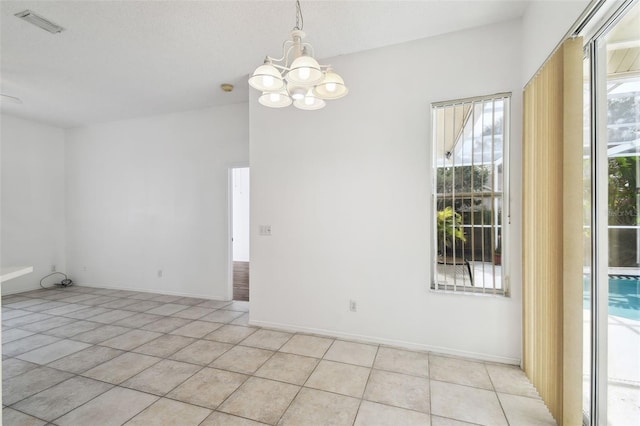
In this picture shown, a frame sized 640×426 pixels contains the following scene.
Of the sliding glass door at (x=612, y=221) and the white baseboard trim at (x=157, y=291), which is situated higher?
the sliding glass door at (x=612, y=221)

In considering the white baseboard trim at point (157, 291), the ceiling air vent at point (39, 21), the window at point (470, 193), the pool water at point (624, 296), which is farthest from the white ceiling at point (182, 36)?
the white baseboard trim at point (157, 291)

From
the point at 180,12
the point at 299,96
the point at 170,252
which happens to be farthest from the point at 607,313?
the point at 170,252

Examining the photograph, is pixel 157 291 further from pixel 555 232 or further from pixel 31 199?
pixel 555 232

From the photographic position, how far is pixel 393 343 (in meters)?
2.96

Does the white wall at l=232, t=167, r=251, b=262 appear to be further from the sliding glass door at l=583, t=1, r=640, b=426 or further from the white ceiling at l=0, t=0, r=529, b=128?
the sliding glass door at l=583, t=1, r=640, b=426

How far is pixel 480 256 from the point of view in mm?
2674

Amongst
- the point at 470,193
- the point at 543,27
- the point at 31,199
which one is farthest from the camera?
the point at 31,199

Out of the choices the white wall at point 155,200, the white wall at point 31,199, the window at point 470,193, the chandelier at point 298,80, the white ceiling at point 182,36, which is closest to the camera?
the chandelier at point 298,80

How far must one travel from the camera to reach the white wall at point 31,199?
502 centimetres

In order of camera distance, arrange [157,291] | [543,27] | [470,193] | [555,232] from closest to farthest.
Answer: [555,232], [543,27], [470,193], [157,291]

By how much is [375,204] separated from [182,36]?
254 cm

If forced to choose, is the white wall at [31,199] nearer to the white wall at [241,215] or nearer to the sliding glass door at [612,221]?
→ the white wall at [241,215]

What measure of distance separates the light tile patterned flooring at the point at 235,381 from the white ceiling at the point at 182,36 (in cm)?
311

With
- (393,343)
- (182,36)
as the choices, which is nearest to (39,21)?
(182,36)
